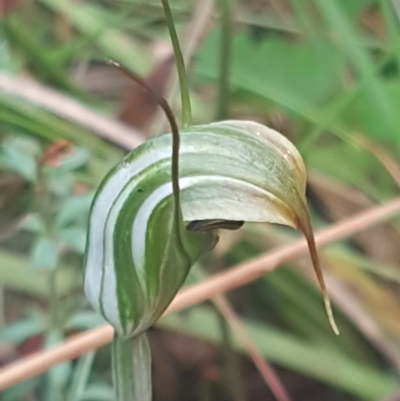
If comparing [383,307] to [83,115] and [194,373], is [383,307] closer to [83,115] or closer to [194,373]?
[194,373]

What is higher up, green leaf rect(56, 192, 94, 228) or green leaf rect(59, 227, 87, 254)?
green leaf rect(56, 192, 94, 228)

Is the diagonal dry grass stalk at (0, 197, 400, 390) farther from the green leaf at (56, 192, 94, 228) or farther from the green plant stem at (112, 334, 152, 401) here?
the green plant stem at (112, 334, 152, 401)

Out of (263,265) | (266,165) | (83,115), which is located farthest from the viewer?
(83,115)

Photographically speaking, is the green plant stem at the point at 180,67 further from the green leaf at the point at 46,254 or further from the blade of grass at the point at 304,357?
the blade of grass at the point at 304,357

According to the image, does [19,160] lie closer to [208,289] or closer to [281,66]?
[208,289]

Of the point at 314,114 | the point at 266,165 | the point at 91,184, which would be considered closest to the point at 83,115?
the point at 91,184

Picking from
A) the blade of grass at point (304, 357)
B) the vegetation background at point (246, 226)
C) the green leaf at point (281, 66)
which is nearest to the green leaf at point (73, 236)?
the vegetation background at point (246, 226)

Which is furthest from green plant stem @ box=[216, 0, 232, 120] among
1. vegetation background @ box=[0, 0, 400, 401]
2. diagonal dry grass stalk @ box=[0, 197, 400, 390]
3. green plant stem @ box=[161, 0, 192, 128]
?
green plant stem @ box=[161, 0, 192, 128]
